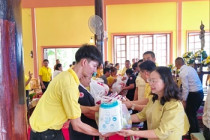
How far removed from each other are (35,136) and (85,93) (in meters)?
0.60

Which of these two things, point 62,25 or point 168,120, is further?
point 62,25

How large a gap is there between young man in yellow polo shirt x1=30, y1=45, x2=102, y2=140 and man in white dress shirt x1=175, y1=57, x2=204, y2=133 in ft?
8.49

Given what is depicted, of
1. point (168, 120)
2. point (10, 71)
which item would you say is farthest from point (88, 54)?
point (10, 71)

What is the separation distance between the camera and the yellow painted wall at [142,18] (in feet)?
30.8

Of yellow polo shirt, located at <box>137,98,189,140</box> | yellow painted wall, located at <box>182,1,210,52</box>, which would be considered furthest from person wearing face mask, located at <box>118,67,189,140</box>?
yellow painted wall, located at <box>182,1,210,52</box>

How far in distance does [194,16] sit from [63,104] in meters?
9.59

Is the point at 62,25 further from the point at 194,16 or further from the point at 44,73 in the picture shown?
the point at 194,16

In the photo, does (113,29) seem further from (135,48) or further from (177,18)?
(177,18)

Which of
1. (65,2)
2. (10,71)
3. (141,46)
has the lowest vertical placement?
(10,71)

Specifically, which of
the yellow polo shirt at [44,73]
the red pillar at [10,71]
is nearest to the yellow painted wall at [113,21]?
the yellow polo shirt at [44,73]

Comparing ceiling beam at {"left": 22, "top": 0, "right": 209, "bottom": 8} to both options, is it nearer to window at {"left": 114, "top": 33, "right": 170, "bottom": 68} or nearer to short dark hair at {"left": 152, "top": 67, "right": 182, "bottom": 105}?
window at {"left": 114, "top": 33, "right": 170, "bottom": 68}

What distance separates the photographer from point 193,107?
139 inches

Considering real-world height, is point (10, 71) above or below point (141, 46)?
below

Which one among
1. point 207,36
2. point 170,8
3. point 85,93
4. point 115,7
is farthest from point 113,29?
point 85,93
